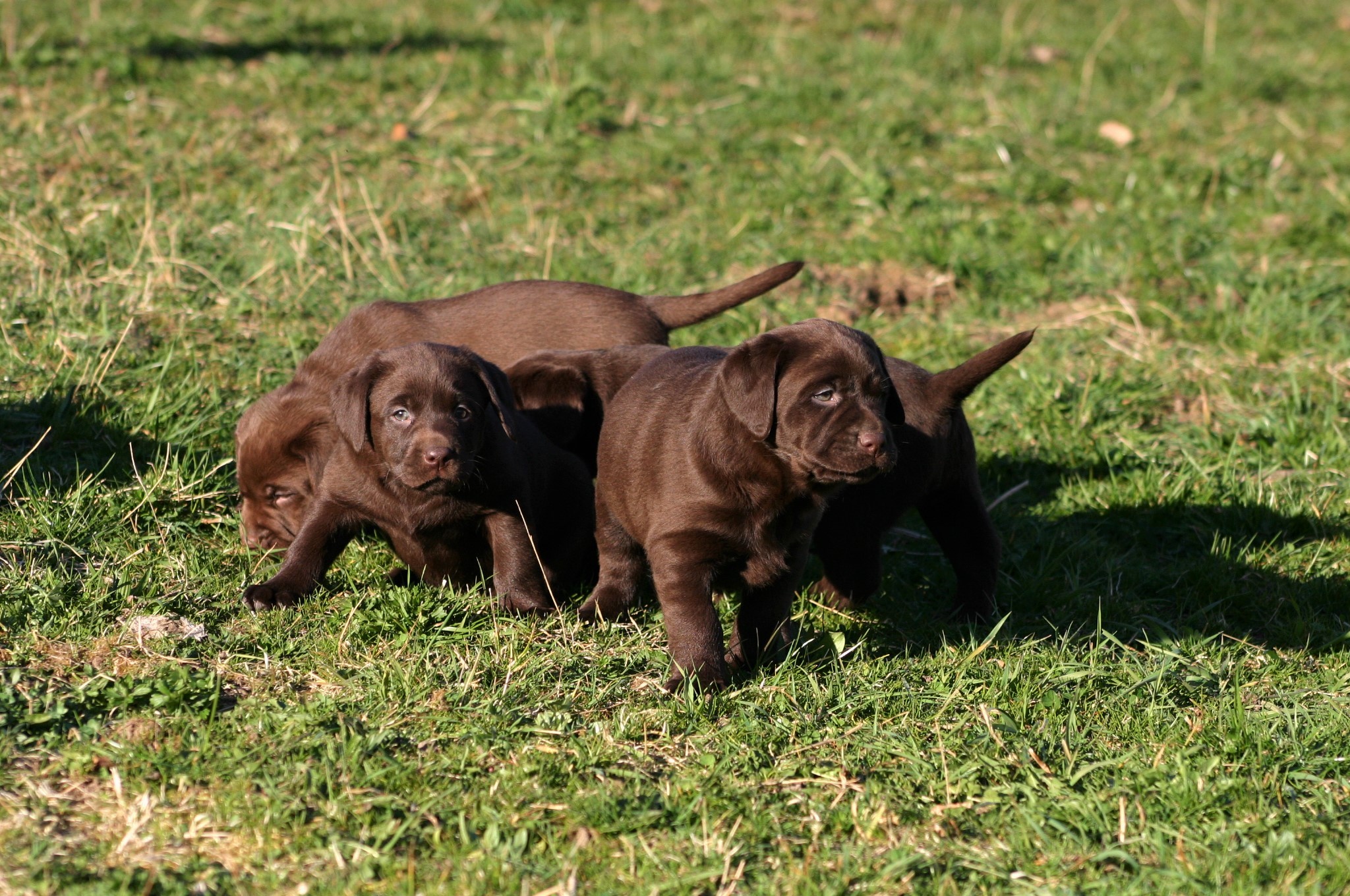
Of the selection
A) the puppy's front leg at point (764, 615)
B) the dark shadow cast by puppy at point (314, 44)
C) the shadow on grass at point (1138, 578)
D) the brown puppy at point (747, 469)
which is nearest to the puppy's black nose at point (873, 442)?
the brown puppy at point (747, 469)

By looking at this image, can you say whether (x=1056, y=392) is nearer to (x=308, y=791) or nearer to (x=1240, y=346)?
(x=1240, y=346)

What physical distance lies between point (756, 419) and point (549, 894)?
1576 millimetres

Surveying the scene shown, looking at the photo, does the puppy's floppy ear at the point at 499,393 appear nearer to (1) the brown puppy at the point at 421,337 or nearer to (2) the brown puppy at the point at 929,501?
(1) the brown puppy at the point at 421,337

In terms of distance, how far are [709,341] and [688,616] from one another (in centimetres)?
331

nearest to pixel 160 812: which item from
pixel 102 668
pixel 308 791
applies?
pixel 308 791

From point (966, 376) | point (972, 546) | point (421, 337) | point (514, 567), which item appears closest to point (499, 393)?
point (514, 567)

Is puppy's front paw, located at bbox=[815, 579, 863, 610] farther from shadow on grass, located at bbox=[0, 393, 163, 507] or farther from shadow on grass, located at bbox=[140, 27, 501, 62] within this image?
shadow on grass, located at bbox=[140, 27, 501, 62]

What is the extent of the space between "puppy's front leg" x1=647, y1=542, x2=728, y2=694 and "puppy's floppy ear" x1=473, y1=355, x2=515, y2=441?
749 millimetres

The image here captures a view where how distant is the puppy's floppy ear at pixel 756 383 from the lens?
4.30 metres

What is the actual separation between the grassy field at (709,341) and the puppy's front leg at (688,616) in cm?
13

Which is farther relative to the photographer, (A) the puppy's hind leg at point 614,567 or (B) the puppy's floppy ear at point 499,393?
(A) the puppy's hind leg at point 614,567

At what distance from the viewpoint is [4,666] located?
166 inches

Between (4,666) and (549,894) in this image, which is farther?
(4,666)

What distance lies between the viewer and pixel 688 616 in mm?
4488
